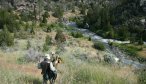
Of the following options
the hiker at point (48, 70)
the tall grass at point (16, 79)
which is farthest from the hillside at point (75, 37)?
the hiker at point (48, 70)

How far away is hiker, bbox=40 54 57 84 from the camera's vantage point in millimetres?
13805

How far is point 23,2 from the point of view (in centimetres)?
12400

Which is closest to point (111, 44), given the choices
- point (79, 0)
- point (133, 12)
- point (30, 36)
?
point (30, 36)

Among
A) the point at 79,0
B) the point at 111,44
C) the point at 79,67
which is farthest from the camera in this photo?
the point at 79,0

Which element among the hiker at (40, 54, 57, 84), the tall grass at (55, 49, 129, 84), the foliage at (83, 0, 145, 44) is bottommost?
the foliage at (83, 0, 145, 44)

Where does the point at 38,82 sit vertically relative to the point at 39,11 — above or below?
above

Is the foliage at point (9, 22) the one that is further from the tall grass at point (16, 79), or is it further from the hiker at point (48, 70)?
the hiker at point (48, 70)

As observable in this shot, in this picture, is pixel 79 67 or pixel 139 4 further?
pixel 139 4

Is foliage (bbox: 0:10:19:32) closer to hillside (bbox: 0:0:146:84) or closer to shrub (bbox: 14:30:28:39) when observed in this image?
hillside (bbox: 0:0:146:84)

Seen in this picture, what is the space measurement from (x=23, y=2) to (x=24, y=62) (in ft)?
345

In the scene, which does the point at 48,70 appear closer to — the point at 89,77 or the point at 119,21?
the point at 89,77

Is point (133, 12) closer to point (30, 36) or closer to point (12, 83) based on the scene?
point (30, 36)

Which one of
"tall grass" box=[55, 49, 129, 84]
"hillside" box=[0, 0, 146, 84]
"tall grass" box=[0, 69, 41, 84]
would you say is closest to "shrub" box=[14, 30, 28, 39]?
"hillside" box=[0, 0, 146, 84]

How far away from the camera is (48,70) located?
45.7ft
